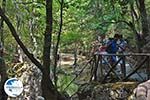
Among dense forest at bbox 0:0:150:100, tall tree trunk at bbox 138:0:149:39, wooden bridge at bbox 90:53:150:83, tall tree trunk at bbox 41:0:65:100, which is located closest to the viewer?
tall tree trunk at bbox 41:0:65:100

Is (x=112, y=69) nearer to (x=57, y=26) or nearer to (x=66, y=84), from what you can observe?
(x=66, y=84)

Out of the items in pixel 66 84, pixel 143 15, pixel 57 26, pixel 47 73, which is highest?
pixel 143 15

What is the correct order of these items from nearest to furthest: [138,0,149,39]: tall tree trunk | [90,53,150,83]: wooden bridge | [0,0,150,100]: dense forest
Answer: [90,53,150,83]: wooden bridge < [0,0,150,100]: dense forest < [138,0,149,39]: tall tree trunk

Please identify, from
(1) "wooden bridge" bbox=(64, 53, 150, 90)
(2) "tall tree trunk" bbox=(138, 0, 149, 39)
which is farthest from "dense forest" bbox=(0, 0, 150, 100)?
(1) "wooden bridge" bbox=(64, 53, 150, 90)

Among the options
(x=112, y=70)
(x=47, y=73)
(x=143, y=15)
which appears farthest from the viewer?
(x=143, y=15)

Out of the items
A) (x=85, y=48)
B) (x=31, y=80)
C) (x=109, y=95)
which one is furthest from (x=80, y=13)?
(x=85, y=48)

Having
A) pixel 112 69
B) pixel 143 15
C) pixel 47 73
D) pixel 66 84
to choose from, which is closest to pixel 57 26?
pixel 66 84

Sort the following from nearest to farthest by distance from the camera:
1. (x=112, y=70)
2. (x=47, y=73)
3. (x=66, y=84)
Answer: (x=47, y=73) < (x=112, y=70) < (x=66, y=84)

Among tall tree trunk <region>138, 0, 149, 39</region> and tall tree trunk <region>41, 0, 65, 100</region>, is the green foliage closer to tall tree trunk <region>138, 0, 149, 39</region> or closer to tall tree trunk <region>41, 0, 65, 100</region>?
tall tree trunk <region>138, 0, 149, 39</region>

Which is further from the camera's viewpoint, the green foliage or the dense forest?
the green foliage

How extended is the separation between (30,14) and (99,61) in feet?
12.3

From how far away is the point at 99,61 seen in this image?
12000mm

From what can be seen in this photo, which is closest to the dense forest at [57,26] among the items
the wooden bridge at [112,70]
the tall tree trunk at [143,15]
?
the tall tree trunk at [143,15]

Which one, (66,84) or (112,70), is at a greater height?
(112,70)
